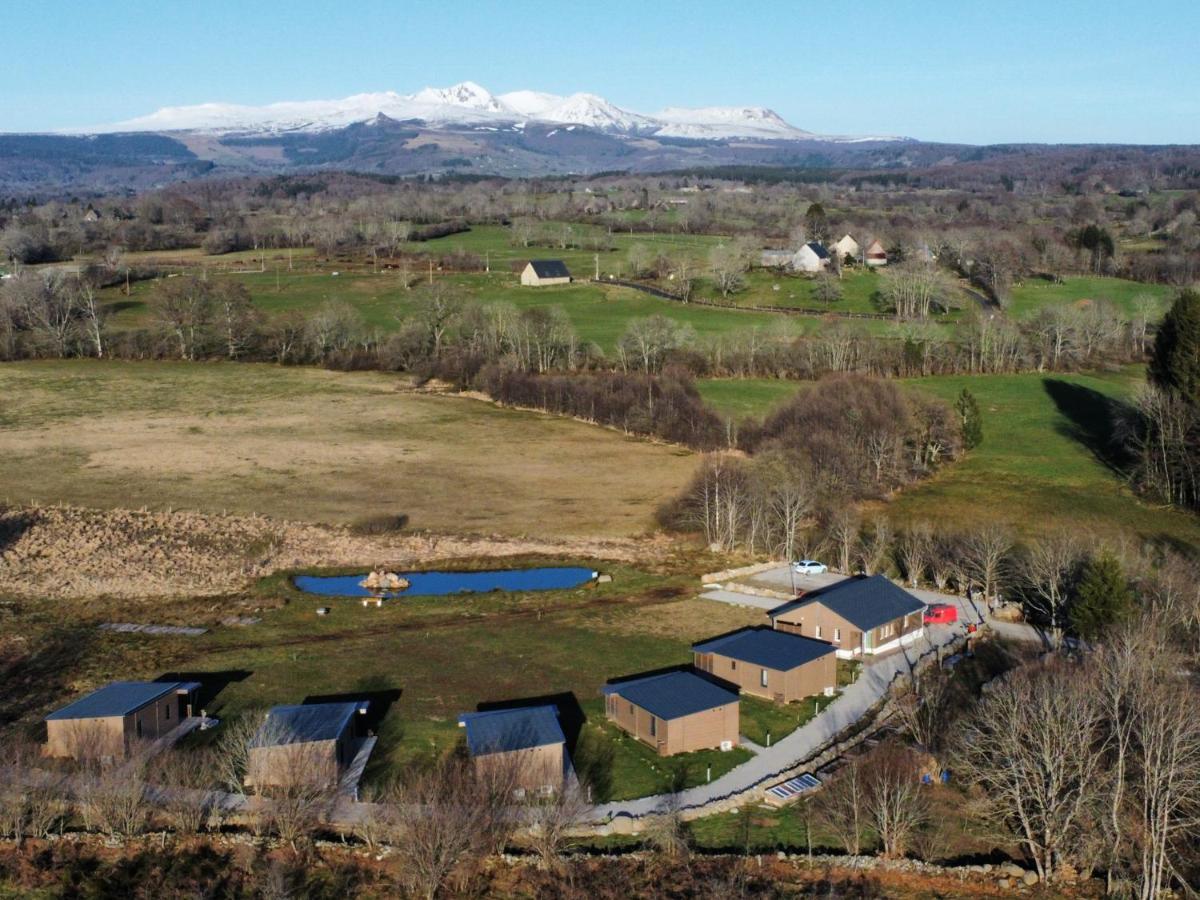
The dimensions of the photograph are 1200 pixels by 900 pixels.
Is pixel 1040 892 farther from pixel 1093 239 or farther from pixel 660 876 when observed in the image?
pixel 1093 239

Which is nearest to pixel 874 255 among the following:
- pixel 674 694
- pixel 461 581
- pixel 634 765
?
pixel 461 581

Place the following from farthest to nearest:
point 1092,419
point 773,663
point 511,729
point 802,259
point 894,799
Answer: point 802,259
point 1092,419
point 773,663
point 511,729
point 894,799

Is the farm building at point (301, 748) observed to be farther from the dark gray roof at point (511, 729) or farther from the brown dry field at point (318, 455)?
the brown dry field at point (318, 455)

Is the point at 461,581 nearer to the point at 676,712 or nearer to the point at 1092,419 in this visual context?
the point at 676,712

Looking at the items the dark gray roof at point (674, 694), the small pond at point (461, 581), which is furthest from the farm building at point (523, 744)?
the small pond at point (461, 581)

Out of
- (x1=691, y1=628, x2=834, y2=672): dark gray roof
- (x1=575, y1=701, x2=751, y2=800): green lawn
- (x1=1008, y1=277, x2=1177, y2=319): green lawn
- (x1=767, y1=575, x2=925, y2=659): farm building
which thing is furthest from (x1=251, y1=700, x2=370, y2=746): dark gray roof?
(x1=1008, y1=277, x2=1177, y2=319): green lawn

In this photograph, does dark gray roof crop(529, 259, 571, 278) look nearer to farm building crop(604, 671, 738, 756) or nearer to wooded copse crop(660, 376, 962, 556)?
wooded copse crop(660, 376, 962, 556)

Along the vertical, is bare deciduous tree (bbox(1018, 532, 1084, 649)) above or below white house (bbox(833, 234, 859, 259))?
below
